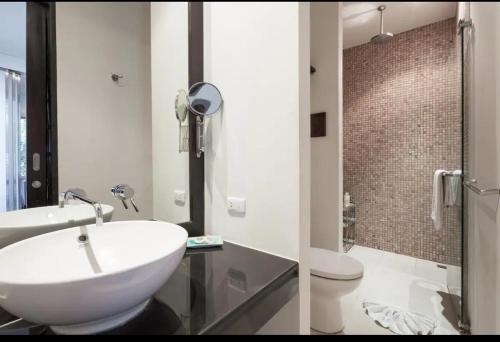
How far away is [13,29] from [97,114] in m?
0.29

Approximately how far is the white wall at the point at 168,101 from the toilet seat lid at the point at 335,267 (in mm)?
859

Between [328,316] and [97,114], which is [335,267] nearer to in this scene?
[328,316]

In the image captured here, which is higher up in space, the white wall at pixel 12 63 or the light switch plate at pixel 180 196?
the white wall at pixel 12 63

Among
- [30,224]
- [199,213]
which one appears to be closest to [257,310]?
[199,213]

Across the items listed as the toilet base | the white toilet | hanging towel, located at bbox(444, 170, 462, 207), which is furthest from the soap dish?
hanging towel, located at bbox(444, 170, 462, 207)

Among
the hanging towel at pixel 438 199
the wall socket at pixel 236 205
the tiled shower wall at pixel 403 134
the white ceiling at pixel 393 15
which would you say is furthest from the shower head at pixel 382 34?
the wall socket at pixel 236 205

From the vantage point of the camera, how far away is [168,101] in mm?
1029

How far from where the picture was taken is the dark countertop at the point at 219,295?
478 millimetres

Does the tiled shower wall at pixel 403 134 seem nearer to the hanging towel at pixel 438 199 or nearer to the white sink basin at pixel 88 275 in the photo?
the hanging towel at pixel 438 199

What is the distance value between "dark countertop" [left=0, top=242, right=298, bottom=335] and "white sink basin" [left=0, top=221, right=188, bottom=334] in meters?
0.05

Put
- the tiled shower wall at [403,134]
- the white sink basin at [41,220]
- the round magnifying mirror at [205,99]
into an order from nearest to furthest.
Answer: the white sink basin at [41,220], the round magnifying mirror at [205,99], the tiled shower wall at [403,134]

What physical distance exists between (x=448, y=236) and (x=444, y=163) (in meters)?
0.67

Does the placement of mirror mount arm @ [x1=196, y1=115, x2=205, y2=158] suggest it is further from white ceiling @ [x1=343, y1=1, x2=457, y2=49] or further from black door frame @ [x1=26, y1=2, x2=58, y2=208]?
white ceiling @ [x1=343, y1=1, x2=457, y2=49]
